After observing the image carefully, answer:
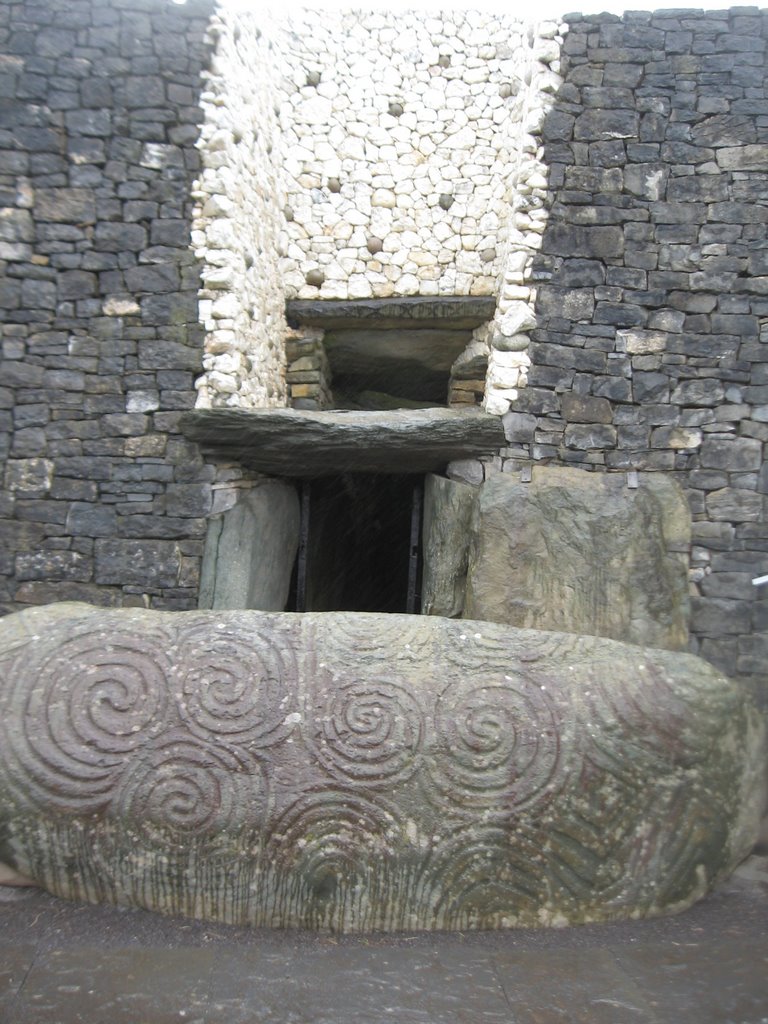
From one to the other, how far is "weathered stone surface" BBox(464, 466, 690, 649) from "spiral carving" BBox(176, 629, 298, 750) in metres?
2.00

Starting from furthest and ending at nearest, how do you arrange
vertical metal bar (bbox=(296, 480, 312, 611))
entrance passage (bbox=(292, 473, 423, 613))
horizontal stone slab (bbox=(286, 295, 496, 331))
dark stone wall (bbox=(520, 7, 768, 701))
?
1. entrance passage (bbox=(292, 473, 423, 613))
2. horizontal stone slab (bbox=(286, 295, 496, 331))
3. vertical metal bar (bbox=(296, 480, 312, 611))
4. dark stone wall (bbox=(520, 7, 768, 701))

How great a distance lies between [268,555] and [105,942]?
118 inches

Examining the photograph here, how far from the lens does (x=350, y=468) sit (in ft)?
17.2

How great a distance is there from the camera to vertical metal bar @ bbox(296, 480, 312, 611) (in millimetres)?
5539

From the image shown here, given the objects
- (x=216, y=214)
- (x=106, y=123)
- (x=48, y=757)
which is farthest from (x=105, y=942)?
(x=106, y=123)

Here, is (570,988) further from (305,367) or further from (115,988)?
(305,367)

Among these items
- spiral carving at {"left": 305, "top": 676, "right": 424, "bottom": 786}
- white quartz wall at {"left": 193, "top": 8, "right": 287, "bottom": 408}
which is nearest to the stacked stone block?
white quartz wall at {"left": 193, "top": 8, "right": 287, "bottom": 408}

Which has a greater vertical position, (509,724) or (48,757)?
(509,724)

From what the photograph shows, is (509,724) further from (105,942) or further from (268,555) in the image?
(268,555)

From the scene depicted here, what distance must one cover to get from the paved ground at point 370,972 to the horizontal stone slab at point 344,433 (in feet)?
9.07

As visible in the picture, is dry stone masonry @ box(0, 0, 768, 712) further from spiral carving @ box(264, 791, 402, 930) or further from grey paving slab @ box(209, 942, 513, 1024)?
grey paving slab @ box(209, 942, 513, 1024)

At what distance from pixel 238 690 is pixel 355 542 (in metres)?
4.34

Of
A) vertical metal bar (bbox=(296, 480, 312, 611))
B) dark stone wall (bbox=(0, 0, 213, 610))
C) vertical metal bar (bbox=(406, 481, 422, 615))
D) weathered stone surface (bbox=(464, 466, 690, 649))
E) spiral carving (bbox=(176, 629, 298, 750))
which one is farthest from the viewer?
vertical metal bar (bbox=(296, 480, 312, 611))

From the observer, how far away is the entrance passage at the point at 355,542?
19.5 ft
